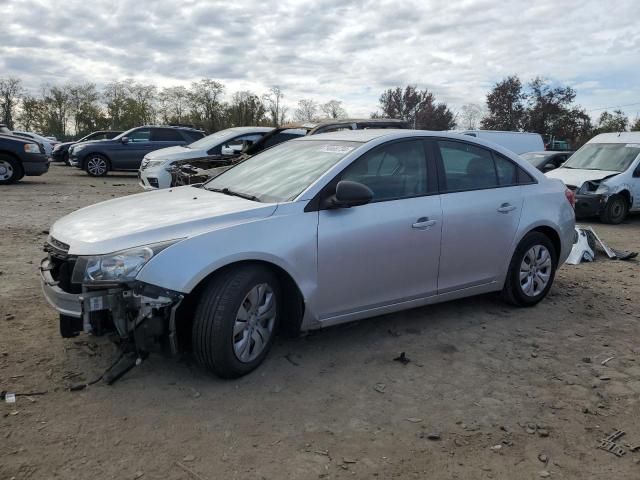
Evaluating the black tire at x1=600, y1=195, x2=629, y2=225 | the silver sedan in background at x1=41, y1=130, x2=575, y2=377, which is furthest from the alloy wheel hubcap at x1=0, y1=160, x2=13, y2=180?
the black tire at x1=600, y1=195, x2=629, y2=225

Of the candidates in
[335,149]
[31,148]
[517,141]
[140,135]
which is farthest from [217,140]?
[517,141]

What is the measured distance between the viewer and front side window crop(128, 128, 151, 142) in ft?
56.5

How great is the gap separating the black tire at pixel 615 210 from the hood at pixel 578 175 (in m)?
0.52

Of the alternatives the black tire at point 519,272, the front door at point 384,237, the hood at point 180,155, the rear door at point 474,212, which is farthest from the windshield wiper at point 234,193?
the hood at point 180,155

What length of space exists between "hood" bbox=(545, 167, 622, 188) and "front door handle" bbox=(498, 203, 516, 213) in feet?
24.1

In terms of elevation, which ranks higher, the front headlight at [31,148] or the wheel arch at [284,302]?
the front headlight at [31,148]

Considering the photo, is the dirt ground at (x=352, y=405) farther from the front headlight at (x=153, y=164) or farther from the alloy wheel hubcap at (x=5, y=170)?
the alloy wheel hubcap at (x=5, y=170)

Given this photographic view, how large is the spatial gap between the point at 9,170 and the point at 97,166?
3.61m

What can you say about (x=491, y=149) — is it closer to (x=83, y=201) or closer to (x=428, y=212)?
(x=428, y=212)

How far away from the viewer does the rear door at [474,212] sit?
4.42 metres

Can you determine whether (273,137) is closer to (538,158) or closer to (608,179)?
(608,179)

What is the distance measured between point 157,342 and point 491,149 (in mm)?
3401

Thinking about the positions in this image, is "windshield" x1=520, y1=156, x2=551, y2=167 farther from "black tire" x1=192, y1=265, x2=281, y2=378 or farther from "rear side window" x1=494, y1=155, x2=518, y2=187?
"black tire" x1=192, y1=265, x2=281, y2=378

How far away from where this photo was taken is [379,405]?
3.29 meters
